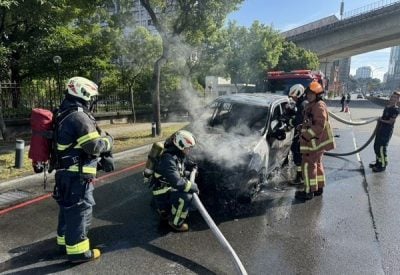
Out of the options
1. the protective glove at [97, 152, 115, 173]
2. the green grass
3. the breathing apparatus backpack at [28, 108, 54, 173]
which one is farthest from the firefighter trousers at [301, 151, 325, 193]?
the green grass

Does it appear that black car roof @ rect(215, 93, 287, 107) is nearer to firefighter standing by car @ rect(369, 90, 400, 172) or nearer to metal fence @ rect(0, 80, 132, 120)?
firefighter standing by car @ rect(369, 90, 400, 172)

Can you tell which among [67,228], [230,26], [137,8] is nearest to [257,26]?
[230,26]

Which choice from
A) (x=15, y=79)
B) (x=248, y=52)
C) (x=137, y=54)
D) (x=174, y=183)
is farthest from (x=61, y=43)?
(x=248, y=52)

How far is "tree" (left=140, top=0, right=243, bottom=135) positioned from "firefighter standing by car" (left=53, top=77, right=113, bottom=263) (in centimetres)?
899

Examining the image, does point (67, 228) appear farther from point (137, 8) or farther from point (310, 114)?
point (137, 8)

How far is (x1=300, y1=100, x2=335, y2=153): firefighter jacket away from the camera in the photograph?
5.84m

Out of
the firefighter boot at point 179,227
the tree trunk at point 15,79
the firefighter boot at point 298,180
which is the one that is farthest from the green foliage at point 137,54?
the firefighter boot at point 179,227

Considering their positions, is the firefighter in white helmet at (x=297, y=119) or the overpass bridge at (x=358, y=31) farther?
the overpass bridge at (x=358, y=31)

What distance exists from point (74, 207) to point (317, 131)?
12.9 ft

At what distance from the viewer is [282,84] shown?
15.6 meters

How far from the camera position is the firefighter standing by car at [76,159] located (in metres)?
3.55

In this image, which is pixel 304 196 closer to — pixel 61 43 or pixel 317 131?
pixel 317 131

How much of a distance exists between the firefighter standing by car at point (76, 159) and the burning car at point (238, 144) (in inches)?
70.0

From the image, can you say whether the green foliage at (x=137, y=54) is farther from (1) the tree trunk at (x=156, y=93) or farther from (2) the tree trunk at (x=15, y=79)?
(1) the tree trunk at (x=156, y=93)
